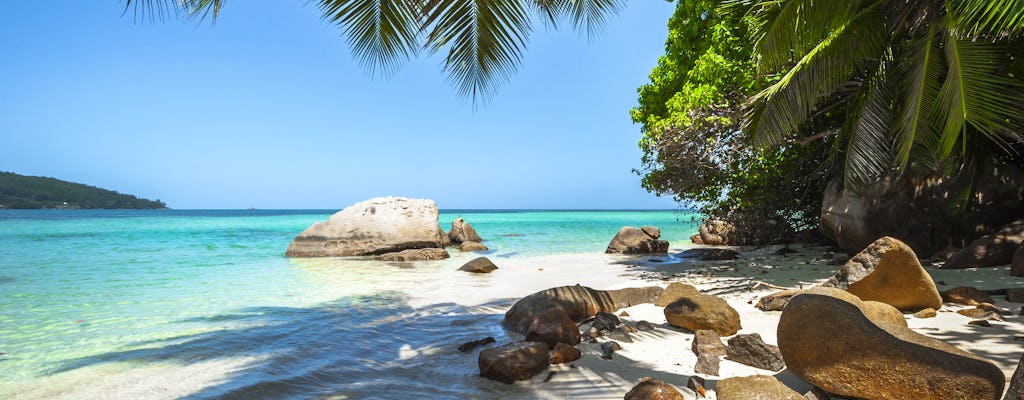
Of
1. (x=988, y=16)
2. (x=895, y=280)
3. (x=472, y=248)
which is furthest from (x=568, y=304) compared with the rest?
(x=472, y=248)

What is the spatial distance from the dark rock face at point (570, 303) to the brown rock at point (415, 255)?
315 inches

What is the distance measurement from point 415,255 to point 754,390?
1124 centimetres

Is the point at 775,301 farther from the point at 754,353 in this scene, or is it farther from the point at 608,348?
the point at 608,348

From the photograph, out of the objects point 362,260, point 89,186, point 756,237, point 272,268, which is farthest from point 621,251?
point 89,186

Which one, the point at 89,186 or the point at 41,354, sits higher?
the point at 89,186

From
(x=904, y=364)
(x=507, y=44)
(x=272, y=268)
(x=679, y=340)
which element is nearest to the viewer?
(x=904, y=364)

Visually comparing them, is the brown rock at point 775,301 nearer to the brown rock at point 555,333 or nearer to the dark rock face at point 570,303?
the dark rock face at point 570,303

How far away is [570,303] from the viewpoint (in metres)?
5.35

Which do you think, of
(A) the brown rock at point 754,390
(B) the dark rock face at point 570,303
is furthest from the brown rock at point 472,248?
(A) the brown rock at point 754,390

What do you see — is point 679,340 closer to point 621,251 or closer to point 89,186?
point 621,251

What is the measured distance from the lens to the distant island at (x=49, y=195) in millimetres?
78562

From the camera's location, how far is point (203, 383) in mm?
3688

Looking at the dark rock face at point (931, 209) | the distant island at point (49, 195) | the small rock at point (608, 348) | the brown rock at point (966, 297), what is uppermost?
the distant island at point (49, 195)

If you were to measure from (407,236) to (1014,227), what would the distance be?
12.8 m
